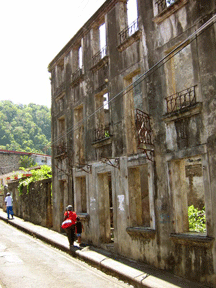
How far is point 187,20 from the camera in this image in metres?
8.42

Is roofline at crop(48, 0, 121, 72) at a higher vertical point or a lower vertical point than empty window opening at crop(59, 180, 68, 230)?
higher

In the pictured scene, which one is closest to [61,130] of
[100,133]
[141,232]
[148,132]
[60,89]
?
[60,89]

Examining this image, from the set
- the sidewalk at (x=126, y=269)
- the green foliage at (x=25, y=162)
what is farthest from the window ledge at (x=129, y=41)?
the green foliage at (x=25, y=162)

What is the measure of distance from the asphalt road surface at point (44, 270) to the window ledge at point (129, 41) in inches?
288

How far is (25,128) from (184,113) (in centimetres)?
7269

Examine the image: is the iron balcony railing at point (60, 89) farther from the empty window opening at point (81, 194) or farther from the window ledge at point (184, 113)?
the window ledge at point (184, 113)

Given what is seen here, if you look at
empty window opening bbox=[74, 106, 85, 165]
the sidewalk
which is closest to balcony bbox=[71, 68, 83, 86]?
empty window opening bbox=[74, 106, 85, 165]

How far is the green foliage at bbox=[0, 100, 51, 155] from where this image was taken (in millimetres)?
70875

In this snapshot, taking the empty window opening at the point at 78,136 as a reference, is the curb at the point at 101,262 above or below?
below

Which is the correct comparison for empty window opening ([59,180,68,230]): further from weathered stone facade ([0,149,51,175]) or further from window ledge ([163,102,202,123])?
weathered stone facade ([0,149,51,175])

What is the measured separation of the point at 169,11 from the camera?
8.94 m

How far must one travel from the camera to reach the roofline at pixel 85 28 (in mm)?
12156

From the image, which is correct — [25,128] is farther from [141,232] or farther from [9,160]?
[141,232]

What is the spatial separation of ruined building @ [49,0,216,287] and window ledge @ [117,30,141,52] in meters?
0.03
